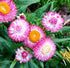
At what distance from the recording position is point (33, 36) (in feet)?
4.35

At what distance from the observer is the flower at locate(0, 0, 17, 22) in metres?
1.26

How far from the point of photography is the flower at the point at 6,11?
1.26 meters

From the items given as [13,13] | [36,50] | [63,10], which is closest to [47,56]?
[36,50]

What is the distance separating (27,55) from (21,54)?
4 cm

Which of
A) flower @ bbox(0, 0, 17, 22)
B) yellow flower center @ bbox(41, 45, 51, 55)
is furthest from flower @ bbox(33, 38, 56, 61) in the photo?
flower @ bbox(0, 0, 17, 22)

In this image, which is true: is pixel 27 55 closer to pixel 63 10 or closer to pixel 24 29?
pixel 24 29

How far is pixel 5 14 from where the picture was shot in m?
1.28

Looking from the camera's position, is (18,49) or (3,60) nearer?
(18,49)

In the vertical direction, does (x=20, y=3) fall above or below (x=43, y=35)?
above

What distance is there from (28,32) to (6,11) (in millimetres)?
199

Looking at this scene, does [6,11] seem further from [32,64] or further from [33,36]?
[32,64]

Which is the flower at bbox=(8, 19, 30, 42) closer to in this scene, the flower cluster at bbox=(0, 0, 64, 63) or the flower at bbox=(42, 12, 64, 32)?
the flower cluster at bbox=(0, 0, 64, 63)

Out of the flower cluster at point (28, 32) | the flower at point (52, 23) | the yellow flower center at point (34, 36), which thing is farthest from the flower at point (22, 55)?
the flower at point (52, 23)

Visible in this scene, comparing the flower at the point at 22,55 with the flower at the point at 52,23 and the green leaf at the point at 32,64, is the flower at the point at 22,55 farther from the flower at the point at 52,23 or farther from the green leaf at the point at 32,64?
the flower at the point at 52,23
